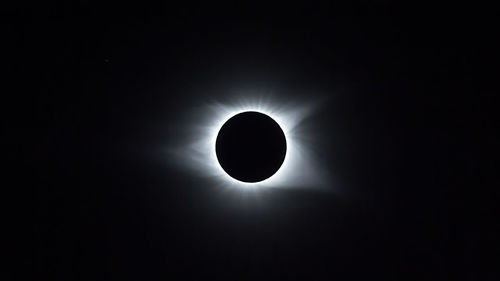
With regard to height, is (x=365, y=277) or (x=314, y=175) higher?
(x=314, y=175)

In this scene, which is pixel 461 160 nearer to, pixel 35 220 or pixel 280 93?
pixel 280 93

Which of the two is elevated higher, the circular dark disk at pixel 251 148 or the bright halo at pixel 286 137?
the bright halo at pixel 286 137

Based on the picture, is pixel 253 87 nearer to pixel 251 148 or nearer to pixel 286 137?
pixel 286 137

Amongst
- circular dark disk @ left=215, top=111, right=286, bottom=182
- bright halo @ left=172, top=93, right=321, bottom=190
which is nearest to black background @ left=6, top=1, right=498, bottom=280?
bright halo @ left=172, top=93, right=321, bottom=190

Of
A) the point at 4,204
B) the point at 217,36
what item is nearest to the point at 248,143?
the point at 217,36

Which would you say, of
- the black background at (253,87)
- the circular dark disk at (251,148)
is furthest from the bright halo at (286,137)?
the circular dark disk at (251,148)

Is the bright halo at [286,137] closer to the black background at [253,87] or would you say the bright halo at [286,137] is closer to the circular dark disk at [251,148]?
the black background at [253,87]
